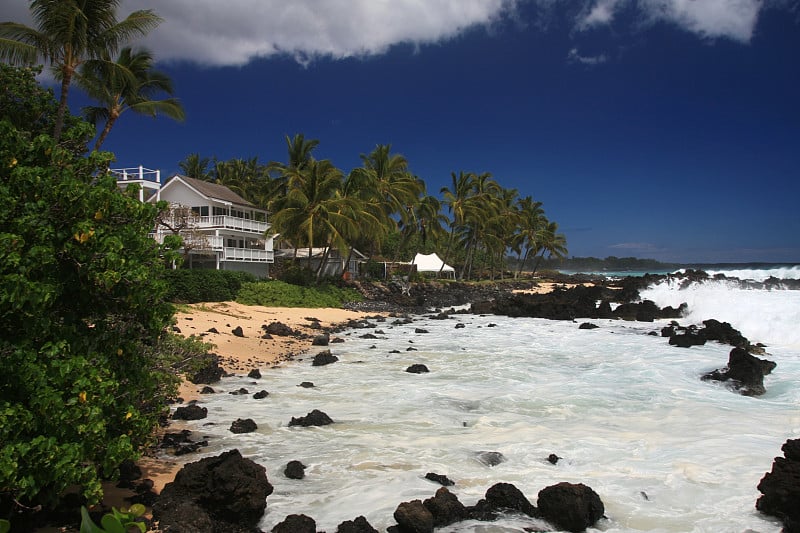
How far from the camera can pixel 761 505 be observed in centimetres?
560

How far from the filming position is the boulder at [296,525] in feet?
15.3

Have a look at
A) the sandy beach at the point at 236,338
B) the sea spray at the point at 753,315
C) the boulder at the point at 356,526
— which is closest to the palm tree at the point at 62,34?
the sandy beach at the point at 236,338

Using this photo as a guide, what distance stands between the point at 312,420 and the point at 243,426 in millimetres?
1088

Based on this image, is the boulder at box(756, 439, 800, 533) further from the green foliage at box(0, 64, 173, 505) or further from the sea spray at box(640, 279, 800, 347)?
the sea spray at box(640, 279, 800, 347)

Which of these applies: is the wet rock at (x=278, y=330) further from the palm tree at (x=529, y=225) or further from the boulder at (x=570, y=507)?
the palm tree at (x=529, y=225)

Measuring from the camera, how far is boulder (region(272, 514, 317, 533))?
4.66m

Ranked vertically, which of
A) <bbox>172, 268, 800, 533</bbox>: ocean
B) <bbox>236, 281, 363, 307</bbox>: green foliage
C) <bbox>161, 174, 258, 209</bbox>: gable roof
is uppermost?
<bbox>161, 174, 258, 209</bbox>: gable roof

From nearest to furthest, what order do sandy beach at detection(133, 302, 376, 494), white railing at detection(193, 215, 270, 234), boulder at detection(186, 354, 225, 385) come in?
sandy beach at detection(133, 302, 376, 494) → boulder at detection(186, 354, 225, 385) → white railing at detection(193, 215, 270, 234)

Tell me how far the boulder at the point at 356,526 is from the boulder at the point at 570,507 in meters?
1.73

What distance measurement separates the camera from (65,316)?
14.3 ft

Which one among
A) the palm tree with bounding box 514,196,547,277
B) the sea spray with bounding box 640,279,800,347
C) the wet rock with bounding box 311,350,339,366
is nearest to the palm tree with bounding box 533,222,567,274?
the palm tree with bounding box 514,196,547,277

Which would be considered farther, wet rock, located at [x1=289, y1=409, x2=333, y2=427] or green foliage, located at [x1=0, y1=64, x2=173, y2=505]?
wet rock, located at [x1=289, y1=409, x2=333, y2=427]

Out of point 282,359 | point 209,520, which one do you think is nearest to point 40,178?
point 209,520

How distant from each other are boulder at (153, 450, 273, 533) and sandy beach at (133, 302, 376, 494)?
2.09 feet
